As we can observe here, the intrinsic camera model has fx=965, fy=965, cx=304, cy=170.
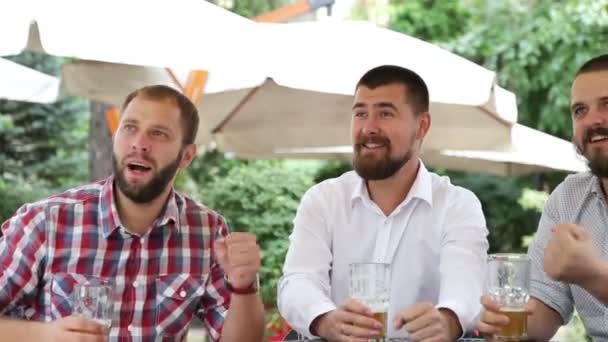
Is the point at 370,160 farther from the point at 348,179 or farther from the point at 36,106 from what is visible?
the point at 36,106

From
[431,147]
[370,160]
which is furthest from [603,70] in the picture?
[431,147]

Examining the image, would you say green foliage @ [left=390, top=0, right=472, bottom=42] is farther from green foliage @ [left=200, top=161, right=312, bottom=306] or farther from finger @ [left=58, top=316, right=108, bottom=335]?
finger @ [left=58, top=316, right=108, bottom=335]

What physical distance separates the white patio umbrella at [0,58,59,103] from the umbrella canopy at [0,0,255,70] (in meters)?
1.62

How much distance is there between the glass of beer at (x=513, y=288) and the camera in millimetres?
2424

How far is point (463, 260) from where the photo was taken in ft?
10.3

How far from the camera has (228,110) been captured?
278 inches

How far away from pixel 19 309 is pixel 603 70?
80.5 inches

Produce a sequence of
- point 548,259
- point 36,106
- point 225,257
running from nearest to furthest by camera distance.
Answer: point 548,259, point 225,257, point 36,106

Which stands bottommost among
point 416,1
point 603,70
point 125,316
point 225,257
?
point 125,316

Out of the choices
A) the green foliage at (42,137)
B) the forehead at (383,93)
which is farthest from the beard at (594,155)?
the green foliage at (42,137)

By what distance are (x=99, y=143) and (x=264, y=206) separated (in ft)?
6.65

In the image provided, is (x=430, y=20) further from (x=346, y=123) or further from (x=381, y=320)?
(x=381, y=320)

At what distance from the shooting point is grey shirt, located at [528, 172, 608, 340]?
10.3 ft

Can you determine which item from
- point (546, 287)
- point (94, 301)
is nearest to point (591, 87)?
point (546, 287)
